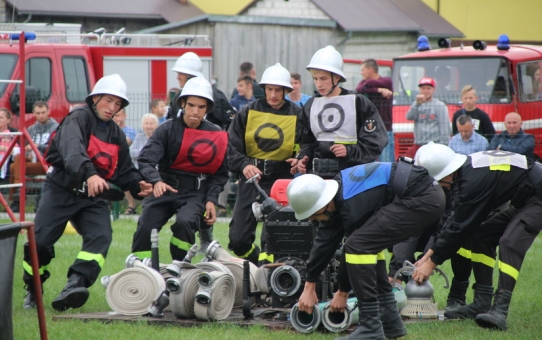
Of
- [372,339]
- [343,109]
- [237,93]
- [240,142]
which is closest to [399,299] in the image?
[372,339]

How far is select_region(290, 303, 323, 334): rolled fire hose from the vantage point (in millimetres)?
6770

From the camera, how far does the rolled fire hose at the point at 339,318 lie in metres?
6.82

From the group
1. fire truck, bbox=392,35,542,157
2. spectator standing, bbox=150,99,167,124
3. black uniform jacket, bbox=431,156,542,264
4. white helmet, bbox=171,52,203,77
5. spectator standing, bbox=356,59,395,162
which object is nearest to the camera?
black uniform jacket, bbox=431,156,542,264

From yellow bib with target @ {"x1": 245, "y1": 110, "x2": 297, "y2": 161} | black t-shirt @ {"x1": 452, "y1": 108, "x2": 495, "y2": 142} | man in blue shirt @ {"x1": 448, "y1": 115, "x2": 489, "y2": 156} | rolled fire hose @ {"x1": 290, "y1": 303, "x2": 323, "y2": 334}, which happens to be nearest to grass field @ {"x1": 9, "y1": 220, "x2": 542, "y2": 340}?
rolled fire hose @ {"x1": 290, "y1": 303, "x2": 323, "y2": 334}

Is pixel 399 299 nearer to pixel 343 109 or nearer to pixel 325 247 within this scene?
pixel 325 247

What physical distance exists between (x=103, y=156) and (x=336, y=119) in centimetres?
216

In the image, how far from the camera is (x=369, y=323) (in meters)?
6.30

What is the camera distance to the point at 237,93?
48.1ft

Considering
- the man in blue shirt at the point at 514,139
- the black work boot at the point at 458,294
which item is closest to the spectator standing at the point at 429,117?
the man in blue shirt at the point at 514,139

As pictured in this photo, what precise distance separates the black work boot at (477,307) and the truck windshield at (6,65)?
10279 mm

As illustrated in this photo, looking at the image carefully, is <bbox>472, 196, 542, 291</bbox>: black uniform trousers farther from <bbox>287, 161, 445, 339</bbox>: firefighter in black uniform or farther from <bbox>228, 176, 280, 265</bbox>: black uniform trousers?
<bbox>228, 176, 280, 265</bbox>: black uniform trousers

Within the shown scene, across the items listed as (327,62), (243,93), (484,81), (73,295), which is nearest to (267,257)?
(73,295)

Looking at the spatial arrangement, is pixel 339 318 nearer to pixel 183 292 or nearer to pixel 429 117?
pixel 183 292

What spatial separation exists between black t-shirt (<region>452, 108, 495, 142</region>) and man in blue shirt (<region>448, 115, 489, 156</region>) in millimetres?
562
